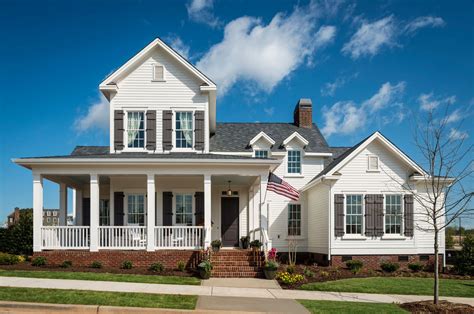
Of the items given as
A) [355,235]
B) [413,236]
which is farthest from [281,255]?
[413,236]

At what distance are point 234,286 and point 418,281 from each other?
6.86 metres

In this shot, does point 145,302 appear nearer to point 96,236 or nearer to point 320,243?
point 96,236

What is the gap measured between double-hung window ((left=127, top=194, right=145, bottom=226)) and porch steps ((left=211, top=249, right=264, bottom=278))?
4.75 metres

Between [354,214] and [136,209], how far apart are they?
31.4 feet

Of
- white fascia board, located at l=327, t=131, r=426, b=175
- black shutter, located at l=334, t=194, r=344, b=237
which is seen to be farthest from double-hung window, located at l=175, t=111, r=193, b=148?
black shutter, located at l=334, t=194, r=344, b=237

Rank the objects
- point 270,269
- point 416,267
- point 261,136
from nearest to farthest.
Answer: point 270,269 < point 416,267 < point 261,136

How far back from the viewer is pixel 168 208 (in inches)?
830

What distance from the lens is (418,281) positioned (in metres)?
16.9

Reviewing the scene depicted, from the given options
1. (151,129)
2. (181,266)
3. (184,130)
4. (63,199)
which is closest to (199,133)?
(184,130)

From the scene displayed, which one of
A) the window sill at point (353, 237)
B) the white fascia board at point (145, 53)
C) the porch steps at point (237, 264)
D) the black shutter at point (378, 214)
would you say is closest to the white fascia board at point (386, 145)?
the black shutter at point (378, 214)

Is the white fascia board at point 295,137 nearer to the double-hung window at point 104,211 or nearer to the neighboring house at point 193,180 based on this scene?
the neighboring house at point 193,180

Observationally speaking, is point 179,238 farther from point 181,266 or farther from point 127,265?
point 127,265

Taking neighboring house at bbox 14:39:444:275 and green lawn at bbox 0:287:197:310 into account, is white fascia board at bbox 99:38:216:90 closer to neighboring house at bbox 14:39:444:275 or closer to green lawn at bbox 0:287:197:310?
neighboring house at bbox 14:39:444:275

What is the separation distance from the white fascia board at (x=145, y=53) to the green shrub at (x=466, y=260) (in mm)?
12626
